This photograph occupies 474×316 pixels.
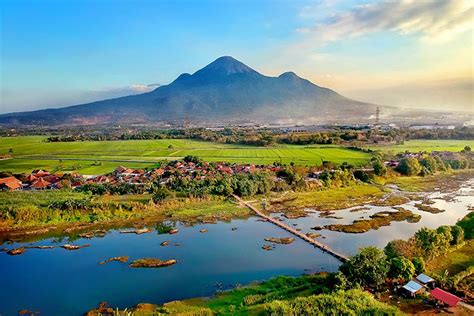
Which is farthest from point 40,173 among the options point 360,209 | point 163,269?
point 360,209

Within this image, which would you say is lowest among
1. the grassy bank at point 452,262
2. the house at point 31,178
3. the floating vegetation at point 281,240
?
the floating vegetation at point 281,240

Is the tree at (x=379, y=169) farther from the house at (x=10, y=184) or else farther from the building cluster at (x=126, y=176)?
the house at (x=10, y=184)

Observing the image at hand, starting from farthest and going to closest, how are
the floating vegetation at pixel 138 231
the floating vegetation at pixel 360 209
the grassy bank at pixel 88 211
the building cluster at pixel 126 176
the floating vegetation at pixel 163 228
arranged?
the building cluster at pixel 126 176, the floating vegetation at pixel 360 209, the grassy bank at pixel 88 211, the floating vegetation at pixel 163 228, the floating vegetation at pixel 138 231

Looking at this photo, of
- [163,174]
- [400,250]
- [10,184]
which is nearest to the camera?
[400,250]

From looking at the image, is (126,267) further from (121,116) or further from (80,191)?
(121,116)

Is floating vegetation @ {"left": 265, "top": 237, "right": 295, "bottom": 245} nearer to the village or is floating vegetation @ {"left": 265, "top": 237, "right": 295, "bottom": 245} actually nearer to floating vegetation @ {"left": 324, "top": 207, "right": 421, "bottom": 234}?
floating vegetation @ {"left": 324, "top": 207, "right": 421, "bottom": 234}

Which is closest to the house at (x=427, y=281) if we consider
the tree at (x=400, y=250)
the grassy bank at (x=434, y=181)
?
the tree at (x=400, y=250)

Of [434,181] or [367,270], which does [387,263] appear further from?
[434,181]
